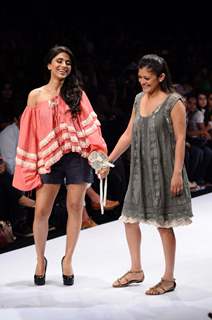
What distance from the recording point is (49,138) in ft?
12.2

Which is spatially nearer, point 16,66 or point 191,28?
point 16,66

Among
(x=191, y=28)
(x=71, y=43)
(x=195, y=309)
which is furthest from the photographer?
(x=191, y=28)

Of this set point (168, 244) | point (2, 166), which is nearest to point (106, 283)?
point (168, 244)

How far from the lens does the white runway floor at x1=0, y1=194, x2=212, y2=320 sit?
3.44 metres

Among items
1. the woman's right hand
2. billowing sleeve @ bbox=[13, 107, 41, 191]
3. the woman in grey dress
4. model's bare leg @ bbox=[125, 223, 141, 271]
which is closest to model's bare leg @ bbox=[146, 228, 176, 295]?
the woman in grey dress

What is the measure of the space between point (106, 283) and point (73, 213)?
16.6 inches

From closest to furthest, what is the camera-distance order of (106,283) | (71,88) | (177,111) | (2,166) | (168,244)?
(177,111), (168,244), (71,88), (106,283), (2,166)

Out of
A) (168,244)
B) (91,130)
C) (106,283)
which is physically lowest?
(106,283)

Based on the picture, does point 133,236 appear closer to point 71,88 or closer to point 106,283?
point 106,283

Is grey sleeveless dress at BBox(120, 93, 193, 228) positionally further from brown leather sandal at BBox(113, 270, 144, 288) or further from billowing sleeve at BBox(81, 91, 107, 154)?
brown leather sandal at BBox(113, 270, 144, 288)

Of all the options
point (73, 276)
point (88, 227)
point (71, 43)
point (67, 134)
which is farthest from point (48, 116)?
point (71, 43)

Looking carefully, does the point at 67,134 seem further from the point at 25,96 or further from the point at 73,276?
the point at 25,96

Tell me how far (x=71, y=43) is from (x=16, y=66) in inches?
51.3

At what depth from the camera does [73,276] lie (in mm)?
3875
